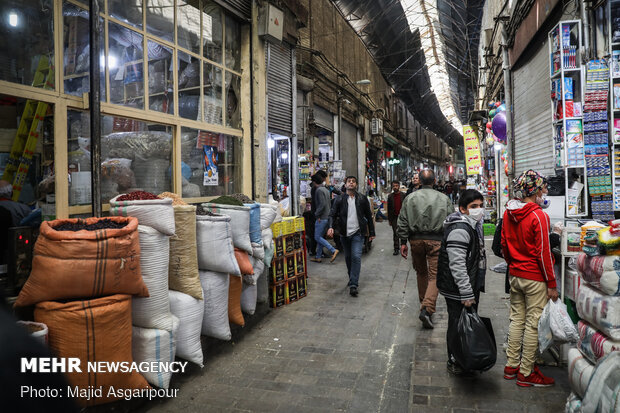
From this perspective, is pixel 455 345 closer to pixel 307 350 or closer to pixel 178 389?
pixel 307 350

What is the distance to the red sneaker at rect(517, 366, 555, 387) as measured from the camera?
3.34m

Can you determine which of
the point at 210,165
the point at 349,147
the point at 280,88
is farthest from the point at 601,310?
the point at 349,147

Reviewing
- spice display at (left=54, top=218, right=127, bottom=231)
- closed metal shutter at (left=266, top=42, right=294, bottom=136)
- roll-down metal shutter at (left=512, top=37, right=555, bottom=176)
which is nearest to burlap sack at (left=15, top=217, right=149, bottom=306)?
spice display at (left=54, top=218, right=127, bottom=231)

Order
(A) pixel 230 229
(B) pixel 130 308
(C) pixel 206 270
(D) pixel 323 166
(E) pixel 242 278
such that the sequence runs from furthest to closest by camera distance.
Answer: (D) pixel 323 166, (E) pixel 242 278, (A) pixel 230 229, (C) pixel 206 270, (B) pixel 130 308

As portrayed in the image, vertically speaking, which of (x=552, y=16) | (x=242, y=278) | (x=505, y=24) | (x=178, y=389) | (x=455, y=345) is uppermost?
(x=505, y=24)

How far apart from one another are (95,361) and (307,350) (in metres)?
2.15

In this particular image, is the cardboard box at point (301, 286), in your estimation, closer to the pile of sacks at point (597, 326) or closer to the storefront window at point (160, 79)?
the storefront window at point (160, 79)

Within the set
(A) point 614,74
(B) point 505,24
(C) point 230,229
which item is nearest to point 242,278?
(C) point 230,229

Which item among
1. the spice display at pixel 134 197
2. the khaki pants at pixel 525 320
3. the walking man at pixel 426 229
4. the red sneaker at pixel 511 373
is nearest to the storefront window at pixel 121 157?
the spice display at pixel 134 197

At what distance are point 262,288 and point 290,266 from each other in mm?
628

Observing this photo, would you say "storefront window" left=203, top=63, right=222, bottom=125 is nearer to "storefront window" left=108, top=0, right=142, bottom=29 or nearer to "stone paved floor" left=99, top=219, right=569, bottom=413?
"storefront window" left=108, top=0, right=142, bottom=29

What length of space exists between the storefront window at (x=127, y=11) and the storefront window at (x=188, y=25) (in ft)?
2.46

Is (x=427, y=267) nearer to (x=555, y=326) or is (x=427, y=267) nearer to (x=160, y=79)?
(x=555, y=326)

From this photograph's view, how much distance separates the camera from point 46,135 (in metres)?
3.68
